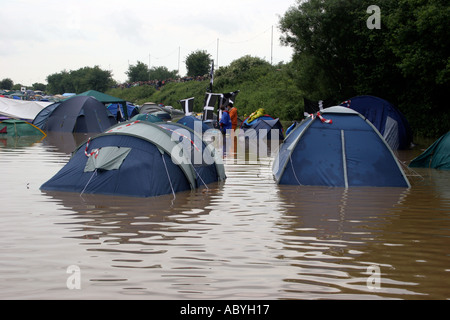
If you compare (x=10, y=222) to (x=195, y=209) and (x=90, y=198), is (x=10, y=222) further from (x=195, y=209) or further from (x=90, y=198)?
(x=195, y=209)

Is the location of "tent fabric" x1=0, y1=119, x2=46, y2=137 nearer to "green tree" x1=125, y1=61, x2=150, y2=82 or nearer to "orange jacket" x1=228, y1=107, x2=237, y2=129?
"orange jacket" x1=228, y1=107, x2=237, y2=129

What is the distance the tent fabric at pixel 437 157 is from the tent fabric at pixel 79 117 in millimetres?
20825

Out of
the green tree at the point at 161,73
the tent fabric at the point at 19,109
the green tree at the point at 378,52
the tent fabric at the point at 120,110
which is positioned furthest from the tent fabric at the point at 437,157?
the green tree at the point at 161,73

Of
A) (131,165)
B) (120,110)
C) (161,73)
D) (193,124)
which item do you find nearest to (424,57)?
(193,124)

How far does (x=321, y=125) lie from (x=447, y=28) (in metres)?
12.3

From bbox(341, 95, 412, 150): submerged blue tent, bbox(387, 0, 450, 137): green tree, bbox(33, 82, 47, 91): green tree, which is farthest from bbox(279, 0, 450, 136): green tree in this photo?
bbox(33, 82, 47, 91): green tree

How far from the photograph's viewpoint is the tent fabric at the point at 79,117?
33.2 meters

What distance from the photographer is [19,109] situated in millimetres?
39344

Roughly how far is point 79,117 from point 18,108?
8.36 metres

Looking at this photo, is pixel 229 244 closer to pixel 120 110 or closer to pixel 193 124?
pixel 193 124

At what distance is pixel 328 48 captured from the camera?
102ft

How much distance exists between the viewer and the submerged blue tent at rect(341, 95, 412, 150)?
23562mm

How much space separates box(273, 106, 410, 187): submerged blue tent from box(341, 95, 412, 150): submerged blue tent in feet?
36.0
